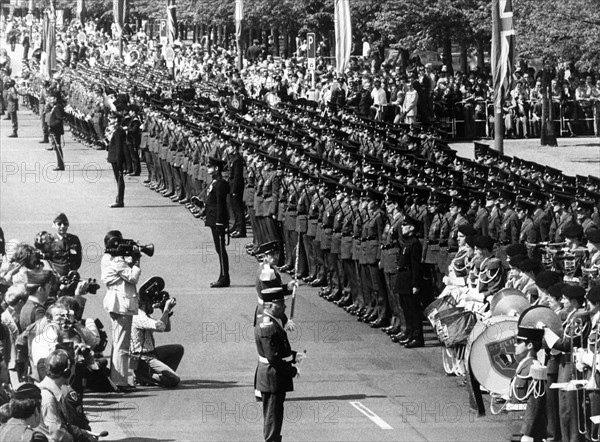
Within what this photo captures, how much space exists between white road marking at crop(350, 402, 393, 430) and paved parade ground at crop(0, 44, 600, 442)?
0.01 metres

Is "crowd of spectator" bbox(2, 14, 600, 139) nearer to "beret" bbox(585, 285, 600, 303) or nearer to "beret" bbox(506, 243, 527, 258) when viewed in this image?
"beret" bbox(506, 243, 527, 258)

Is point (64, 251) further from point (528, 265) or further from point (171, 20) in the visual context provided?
point (171, 20)

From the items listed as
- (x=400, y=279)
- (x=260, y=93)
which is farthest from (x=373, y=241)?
(x=260, y=93)

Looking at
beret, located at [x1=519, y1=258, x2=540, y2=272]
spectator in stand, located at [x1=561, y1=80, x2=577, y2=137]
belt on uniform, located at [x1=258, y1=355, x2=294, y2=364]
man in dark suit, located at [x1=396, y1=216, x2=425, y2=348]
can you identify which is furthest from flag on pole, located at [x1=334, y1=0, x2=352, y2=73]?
belt on uniform, located at [x1=258, y1=355, x2=294, y2=364]

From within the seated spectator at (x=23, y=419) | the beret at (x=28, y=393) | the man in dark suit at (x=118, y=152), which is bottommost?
the seated spectator at (x=23, y=419)

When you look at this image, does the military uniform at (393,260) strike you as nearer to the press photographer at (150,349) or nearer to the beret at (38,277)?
the press photographer at (150,349)

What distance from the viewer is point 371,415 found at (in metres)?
19.1

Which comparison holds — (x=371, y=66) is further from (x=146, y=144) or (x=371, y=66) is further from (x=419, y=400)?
(x=419, y=400)

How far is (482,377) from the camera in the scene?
60.8ft

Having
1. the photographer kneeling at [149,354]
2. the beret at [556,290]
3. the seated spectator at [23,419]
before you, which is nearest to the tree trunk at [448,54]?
the photographer kneeling at [149,354]

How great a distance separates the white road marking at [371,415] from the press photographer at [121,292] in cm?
273

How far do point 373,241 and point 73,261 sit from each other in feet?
14.4

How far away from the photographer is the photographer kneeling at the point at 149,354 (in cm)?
2002

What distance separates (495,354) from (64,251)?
650 centimetres
